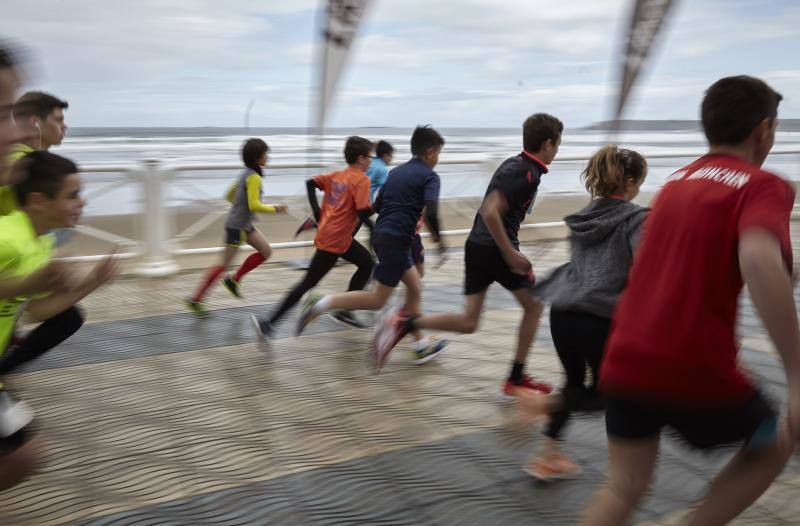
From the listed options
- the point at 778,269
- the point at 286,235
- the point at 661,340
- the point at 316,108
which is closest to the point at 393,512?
the point at 661,340

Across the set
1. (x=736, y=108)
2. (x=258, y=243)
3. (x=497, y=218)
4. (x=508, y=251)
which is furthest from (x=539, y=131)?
(x=258, y=243)

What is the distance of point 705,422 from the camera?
1.89 meters

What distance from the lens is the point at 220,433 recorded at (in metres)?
3.72

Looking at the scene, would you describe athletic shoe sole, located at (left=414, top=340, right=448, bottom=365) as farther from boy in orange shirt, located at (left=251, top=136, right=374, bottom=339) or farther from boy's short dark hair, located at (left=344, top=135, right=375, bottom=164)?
boy's short dark hair, located at (left=344, top=135, right=375, bottom=164)

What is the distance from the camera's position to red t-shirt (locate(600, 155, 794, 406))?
176cm

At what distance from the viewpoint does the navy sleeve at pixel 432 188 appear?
186 inches

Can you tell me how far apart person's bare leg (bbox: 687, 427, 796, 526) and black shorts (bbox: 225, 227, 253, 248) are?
4855 mm

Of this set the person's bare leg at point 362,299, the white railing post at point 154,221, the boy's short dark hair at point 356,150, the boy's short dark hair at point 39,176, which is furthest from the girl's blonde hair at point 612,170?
the white railing post at point 154,221

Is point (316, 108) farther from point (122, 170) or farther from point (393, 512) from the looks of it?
point (393, 512)

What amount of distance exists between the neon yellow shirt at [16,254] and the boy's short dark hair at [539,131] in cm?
225

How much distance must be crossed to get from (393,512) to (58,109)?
10.6 ft

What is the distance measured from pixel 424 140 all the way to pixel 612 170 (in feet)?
6.82

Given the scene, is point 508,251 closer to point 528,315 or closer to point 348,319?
point 528,315

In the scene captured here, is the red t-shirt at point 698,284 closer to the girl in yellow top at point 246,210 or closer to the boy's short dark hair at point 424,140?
the boy's short dark hair at point 424,140
